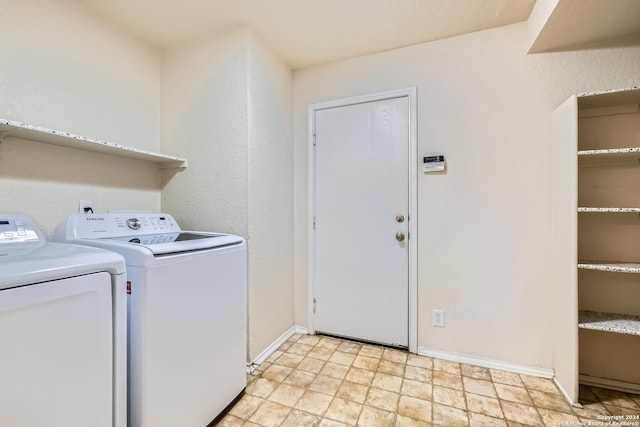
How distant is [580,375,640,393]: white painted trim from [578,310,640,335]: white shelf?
1.32 ft

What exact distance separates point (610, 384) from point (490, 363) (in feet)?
2.03

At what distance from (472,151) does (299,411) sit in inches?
77.1

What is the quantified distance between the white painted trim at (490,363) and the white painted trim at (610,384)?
18 centimetres

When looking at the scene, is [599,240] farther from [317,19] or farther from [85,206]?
[85,206]

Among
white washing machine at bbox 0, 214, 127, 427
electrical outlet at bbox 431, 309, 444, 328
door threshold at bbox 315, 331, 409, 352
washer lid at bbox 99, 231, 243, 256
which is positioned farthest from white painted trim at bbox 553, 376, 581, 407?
white washing machine at bbox 0, 214, 127, 427

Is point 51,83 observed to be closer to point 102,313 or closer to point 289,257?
point 102,313

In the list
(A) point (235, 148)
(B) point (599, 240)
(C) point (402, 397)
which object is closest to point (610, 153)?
(B) point (599, 240)

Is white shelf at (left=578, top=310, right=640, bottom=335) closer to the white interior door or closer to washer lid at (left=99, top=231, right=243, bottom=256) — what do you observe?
the white interior door

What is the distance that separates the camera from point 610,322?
153cm

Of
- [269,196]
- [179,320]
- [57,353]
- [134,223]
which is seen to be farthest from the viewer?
[269,196]

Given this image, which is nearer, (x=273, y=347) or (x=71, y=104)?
(x=71, y=104)

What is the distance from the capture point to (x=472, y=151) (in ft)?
6.37

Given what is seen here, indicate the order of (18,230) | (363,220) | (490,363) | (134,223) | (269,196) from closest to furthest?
1. (18,230)
2. (134,223)
3. (490,363)
4. (269,196)
5. (363,220)

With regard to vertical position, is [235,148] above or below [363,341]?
above
